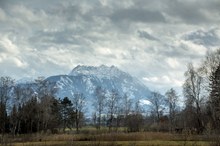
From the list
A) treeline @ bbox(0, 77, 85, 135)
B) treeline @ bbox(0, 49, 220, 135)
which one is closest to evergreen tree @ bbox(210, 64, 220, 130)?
treeline @ bbox(0, 49, 220, 135)

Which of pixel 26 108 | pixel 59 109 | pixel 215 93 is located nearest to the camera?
pixel 215 93

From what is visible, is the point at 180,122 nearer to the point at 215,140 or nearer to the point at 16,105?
the point at 16,105

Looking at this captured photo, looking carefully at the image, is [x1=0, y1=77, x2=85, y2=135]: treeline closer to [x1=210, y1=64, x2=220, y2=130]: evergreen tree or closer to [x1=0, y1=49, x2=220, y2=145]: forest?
[x1=0, y1=49, x2=220, y2=145]: forest

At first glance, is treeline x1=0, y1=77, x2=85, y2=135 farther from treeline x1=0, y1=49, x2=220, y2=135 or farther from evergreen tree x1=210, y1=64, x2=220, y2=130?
evergreen tree x1=210, y1=64, x2=220, y2=130

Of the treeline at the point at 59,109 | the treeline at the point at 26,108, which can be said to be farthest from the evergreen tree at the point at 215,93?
the treeline at the point at 26,108

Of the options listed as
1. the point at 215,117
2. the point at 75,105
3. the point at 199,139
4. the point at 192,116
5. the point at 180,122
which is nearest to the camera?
the point at 199,139

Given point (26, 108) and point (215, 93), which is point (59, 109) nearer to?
point (26, 108)

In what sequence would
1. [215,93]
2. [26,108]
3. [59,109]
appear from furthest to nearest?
[59,109]
[26,108]
[215,93]

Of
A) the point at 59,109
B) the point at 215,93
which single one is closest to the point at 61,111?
the point at 59,109

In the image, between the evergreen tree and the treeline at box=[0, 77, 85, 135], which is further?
the treeline at box=[0, 77, 85, 135]

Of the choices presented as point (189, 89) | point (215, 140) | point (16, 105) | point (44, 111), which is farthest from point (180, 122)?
point (215, 140)

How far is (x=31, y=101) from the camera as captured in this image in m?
90.5

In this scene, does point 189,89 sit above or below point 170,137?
above

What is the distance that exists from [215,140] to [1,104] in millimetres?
59507
